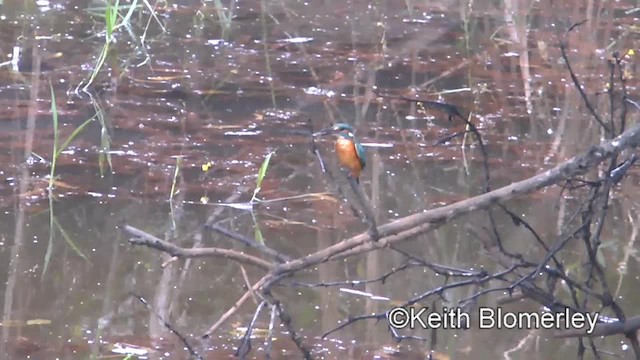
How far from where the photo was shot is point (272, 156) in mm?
4148

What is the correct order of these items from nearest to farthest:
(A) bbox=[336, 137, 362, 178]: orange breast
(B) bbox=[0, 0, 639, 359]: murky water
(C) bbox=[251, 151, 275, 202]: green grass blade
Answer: (B) bbox=[0, 0, 639, 359]: murky water → (A) bbox=[336, 137, 362, 178]: orange breast → (C) bbox=[251, 151, 275, 202]: green grass blade

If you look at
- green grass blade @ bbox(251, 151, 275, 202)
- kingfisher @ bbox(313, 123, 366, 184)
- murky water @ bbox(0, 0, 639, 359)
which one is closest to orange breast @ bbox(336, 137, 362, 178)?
kingfisher @ bbox(313, 123, 366, 184)

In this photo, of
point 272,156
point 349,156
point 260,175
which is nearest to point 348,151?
point 349,156

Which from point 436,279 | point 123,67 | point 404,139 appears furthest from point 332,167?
point 123,67

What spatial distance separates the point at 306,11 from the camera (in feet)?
22.2

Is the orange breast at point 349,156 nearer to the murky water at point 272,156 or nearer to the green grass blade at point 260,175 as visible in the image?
the murky water at point 272,156

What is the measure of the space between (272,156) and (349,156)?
1171 mm

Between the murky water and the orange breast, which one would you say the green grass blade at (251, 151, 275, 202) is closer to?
the murky water

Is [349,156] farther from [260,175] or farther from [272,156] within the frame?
[272,156]

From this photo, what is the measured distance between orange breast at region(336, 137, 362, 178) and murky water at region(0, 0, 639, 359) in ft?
0.95

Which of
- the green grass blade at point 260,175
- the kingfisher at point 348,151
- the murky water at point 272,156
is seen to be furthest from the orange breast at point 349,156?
the green grass blade at point 260,175

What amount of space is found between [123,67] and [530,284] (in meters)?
3.61

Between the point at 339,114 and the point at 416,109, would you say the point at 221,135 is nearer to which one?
the point at 339,114

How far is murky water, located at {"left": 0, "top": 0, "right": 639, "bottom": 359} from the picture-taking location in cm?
288
